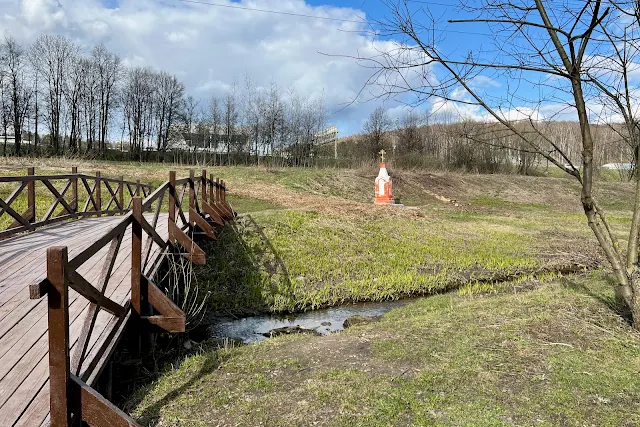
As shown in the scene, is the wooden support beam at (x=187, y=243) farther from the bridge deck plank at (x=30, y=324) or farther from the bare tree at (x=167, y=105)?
the bare tree at (x=167, y=105)

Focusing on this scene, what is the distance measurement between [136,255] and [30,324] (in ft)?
3.39

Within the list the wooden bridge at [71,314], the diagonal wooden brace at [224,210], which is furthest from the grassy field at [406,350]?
the wooden bridge at [71,314]

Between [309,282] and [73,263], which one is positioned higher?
[73,263]

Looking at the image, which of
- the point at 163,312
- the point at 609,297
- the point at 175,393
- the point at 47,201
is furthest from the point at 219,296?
the point at 47,201

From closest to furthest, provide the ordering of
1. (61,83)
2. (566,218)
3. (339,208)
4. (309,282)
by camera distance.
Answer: (309,282) → (339,208) → (566,218) → (61,83)

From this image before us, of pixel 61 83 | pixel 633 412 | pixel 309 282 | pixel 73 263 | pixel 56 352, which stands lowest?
pixel 309 282

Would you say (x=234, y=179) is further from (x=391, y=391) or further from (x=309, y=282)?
(x=391, y=391)

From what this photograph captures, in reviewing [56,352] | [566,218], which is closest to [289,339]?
[56,352]

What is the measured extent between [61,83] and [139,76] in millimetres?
7328

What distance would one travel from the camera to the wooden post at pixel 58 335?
2.65 meters

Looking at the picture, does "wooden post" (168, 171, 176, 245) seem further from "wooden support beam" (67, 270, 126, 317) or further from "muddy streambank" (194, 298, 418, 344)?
"wooden support beam" (67, 270, 126, 317)

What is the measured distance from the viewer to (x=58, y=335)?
8.92ft

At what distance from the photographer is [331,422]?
11.4 ft

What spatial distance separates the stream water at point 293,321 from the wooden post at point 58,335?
4663 millimetres
